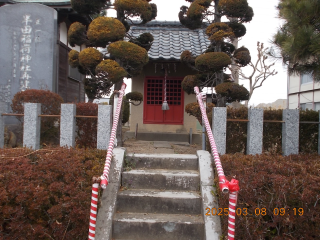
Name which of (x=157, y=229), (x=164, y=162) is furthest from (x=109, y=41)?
(x=157, y=229)

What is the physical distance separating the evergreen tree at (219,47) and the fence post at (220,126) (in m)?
1.03

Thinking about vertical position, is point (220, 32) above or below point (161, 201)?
above

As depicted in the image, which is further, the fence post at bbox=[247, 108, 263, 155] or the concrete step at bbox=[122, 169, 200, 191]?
the fence post at bbox=[247, 108, 263, 155]

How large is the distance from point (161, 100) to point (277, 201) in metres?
7.37

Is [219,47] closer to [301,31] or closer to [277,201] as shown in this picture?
[301,31]

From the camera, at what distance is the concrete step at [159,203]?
4227mm

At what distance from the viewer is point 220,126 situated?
5.18 meters

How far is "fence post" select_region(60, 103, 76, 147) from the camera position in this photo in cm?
537

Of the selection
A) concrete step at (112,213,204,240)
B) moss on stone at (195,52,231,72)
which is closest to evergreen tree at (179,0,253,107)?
moss on stone at (195,52,231,72)

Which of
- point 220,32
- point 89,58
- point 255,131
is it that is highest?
point 220,32

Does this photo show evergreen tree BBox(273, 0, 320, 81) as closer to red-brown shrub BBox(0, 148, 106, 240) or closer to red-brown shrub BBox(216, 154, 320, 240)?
red-brown shrub BBox(216, 154, 320, 240)

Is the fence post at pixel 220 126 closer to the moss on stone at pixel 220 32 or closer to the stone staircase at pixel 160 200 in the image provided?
the stone staircase at pixel 160 200

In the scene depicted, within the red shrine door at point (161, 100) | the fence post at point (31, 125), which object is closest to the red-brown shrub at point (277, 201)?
the fence post at point (31, 125)

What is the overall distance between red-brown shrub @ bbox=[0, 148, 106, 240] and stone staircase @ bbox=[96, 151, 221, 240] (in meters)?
0.47
